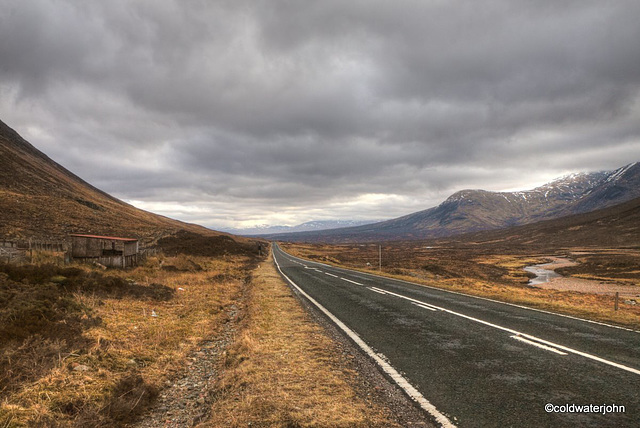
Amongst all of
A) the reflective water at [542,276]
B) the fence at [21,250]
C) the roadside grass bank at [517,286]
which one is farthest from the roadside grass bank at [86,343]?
the reflective water at [542,276]

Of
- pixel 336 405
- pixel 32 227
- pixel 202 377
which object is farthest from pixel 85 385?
pixel 32 227

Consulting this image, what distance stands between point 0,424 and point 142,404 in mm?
1711

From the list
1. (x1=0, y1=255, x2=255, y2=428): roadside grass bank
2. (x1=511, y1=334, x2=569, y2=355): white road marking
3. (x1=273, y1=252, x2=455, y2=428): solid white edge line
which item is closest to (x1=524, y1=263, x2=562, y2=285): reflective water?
(x1=511, y1=334, x2=569, y2=355): white road marking

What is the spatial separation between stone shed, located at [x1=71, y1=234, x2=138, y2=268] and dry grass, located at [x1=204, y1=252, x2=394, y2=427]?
13.2m

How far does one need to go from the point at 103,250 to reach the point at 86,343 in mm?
13129

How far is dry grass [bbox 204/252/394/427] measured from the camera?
13.3ft

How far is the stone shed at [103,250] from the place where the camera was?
1658 cm

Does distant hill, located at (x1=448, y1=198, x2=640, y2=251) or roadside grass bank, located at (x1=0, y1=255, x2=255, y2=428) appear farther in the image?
distant hill, located at (x1=448, y1=198, x2=640, y2=251)

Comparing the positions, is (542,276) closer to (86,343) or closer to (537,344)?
(537,344)

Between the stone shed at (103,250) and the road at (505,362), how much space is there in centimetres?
1436

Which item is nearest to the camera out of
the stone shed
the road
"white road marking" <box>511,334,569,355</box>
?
the road

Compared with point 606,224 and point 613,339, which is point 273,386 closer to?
point 613,339

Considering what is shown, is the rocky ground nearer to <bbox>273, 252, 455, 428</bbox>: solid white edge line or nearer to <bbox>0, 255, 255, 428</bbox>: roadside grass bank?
<bbox>0, 255, 255, 428</bbox>: roadside grass bank

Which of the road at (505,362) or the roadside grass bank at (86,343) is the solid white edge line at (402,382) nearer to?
the road at (505,362)
